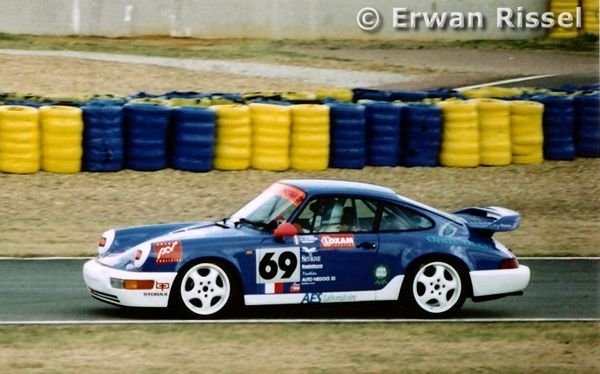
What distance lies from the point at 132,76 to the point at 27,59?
8.93ft

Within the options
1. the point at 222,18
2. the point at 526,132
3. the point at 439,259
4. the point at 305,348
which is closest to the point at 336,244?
the point at 439,259

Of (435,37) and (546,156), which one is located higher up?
(435,37)

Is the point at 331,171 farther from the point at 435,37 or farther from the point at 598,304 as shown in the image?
the point at 435,37

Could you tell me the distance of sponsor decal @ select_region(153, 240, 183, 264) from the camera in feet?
35.5

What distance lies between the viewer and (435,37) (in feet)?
117

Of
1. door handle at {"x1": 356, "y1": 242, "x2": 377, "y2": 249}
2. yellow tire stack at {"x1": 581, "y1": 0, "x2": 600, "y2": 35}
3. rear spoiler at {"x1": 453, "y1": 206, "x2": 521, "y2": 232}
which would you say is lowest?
door handle at {"x1": 356, "y1": 242, "x2": 377, "y2": 249}

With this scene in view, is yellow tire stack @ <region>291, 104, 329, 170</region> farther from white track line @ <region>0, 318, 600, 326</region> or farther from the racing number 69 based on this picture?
the racing number 69

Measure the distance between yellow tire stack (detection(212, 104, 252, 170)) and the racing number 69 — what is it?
8181 mm

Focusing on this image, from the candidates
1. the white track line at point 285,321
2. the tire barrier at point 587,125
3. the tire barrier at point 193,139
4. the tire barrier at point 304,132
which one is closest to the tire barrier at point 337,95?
the tire barrier at point 304,132

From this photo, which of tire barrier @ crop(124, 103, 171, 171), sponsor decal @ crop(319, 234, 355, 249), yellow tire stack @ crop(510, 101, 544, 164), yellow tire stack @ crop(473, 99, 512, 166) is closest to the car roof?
sponsor decal @ crop(319, 234, 355, 249)

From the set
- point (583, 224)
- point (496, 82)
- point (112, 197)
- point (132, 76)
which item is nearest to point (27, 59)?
point (132, 76)

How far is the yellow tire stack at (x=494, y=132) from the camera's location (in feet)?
66.3

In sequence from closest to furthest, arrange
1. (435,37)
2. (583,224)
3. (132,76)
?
(583,224) → (132,76) → (435,37)

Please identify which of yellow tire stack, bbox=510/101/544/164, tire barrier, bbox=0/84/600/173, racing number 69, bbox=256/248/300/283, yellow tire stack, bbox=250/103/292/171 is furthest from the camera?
yellow tire stack, bbox=510/101/544/164
